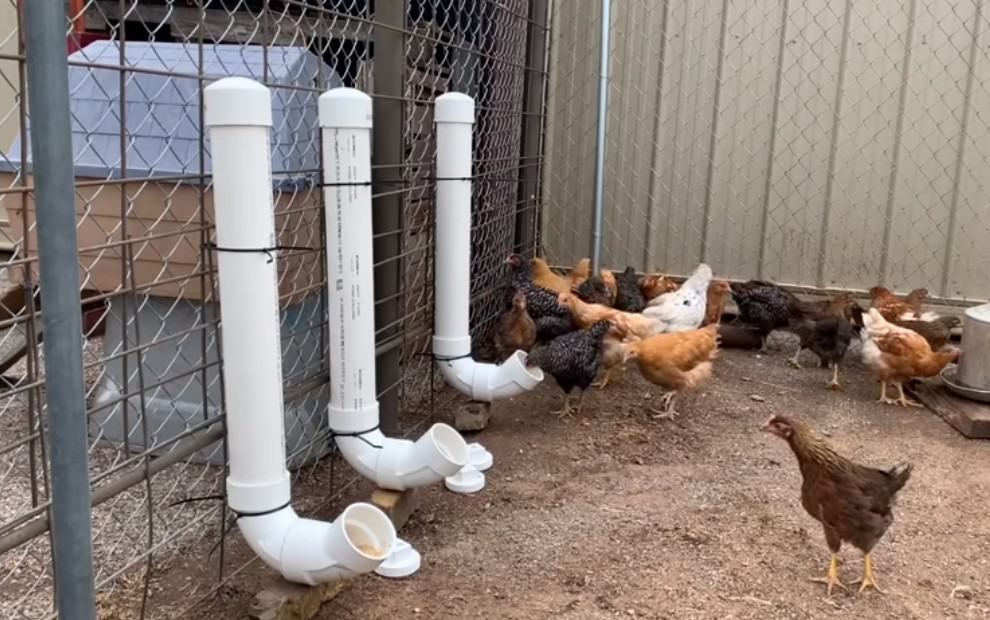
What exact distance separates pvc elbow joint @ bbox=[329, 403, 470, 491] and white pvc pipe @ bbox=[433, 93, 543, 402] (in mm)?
751

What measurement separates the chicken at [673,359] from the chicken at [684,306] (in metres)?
0.46

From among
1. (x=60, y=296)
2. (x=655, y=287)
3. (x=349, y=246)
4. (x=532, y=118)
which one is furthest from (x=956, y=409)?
(x=60, y=296)

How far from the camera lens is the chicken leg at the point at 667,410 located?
4000 millimetres

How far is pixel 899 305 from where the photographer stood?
4.93 metres

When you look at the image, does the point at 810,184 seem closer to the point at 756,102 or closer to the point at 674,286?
the point at 756,102

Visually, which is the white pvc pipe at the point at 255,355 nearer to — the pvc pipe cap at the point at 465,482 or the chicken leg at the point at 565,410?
the pvc pipe cap at the point at 465,482

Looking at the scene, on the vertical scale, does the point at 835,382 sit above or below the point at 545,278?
below

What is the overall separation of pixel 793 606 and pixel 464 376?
1.43 metres

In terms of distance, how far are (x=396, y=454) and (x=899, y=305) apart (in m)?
3.46

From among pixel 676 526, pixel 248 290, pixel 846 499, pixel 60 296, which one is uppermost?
pixel 60 296

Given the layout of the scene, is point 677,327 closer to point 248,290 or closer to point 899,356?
point 899,356

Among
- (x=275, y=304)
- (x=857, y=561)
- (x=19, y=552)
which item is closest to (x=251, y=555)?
(x=19, y=552)

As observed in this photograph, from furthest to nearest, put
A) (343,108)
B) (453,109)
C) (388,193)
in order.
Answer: (453,109), (388,193), (343,108)

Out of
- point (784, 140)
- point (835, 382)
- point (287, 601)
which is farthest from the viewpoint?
point (784, 140)
